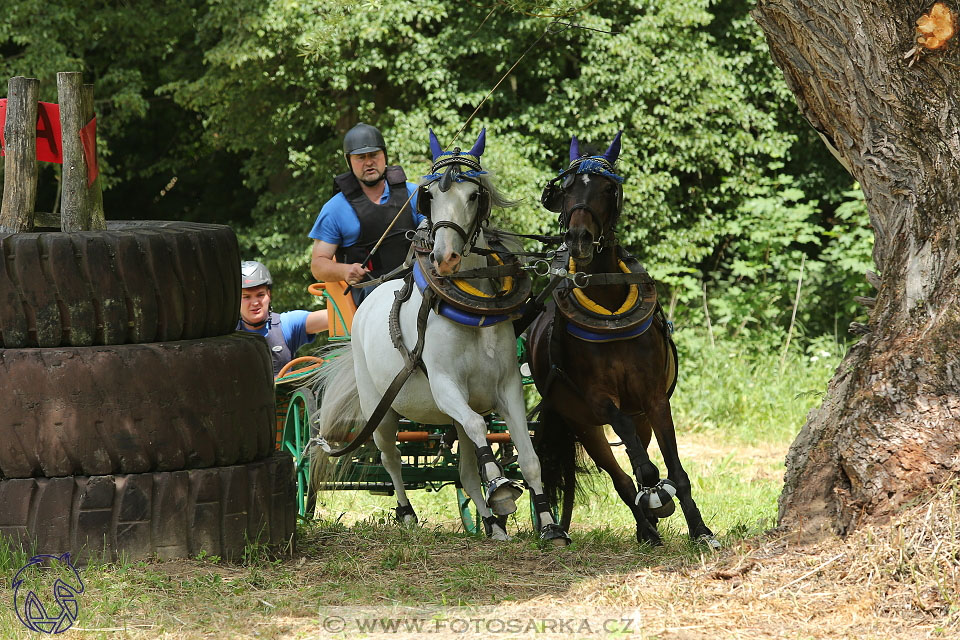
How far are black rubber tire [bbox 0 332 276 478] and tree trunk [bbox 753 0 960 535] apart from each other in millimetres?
2355

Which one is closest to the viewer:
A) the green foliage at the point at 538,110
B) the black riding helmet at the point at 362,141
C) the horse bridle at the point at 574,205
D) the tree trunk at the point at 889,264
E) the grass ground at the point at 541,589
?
the grass ground at the point at 541,589

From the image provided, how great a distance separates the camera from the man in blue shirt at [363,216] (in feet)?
21.5

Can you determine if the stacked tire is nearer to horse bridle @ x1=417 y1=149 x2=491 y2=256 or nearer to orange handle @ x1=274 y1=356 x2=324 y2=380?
horse bridle @ x1=417 y1=149 x2=491 y2=256

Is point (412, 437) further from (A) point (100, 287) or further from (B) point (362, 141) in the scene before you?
(A) point (100, 287)

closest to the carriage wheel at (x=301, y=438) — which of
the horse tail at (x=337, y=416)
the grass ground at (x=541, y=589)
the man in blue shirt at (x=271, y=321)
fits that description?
the horse tail at (x=337, y=416)

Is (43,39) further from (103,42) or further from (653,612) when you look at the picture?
(653,612)

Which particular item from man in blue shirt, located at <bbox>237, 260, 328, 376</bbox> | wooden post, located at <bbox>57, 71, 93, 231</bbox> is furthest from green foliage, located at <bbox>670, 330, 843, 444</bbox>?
wooden post, located at <bbox>57, 71, 93, 231</bbox>

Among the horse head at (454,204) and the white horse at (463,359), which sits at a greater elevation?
the horse head at (454,204)

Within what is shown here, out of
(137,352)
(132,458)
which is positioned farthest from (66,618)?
(137,352)

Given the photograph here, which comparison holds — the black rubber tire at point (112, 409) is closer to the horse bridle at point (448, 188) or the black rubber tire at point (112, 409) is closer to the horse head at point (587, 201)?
the horse bridle at point (448, 188)

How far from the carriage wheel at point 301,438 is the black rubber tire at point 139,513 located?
164 cm

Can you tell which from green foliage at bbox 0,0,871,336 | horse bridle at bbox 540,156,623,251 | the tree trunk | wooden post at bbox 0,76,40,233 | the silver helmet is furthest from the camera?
green foliage at bbox 0,0,871,336

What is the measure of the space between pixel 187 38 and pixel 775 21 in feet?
40.0

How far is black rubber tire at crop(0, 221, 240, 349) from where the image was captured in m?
4.36
